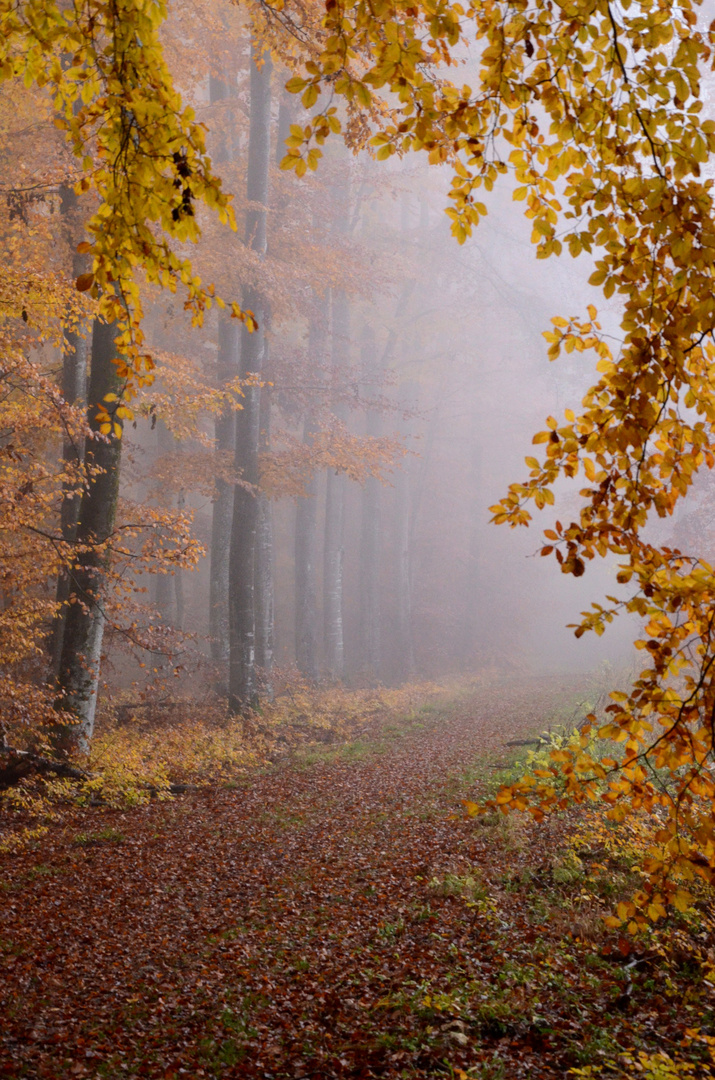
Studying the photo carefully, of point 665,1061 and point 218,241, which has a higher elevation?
point 218,241

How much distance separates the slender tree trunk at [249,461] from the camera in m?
12.6

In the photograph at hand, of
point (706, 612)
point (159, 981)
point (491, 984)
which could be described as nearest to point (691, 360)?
point (706, 612)

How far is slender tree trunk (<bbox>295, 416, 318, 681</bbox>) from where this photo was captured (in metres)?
18.8

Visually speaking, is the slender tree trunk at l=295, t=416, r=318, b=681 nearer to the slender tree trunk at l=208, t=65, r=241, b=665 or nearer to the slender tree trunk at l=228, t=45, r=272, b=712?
the slender tree trunk at l=208, t=65, r=241, b=665

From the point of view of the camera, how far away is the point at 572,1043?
318cm

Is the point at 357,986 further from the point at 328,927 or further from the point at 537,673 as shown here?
the point at 537,673

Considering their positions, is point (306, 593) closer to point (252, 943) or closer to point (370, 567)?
point (370, 567)

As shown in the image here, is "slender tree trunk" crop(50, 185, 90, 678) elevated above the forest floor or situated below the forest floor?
above

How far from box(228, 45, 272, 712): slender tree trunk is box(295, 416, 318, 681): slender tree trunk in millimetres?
4818

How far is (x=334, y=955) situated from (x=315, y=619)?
596 inches

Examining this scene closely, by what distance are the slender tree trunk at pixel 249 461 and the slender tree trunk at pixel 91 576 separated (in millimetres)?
4107

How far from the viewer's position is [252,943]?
4555mm

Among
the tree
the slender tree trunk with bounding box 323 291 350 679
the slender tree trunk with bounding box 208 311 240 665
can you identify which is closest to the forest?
the tree

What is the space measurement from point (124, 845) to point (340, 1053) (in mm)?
3904
